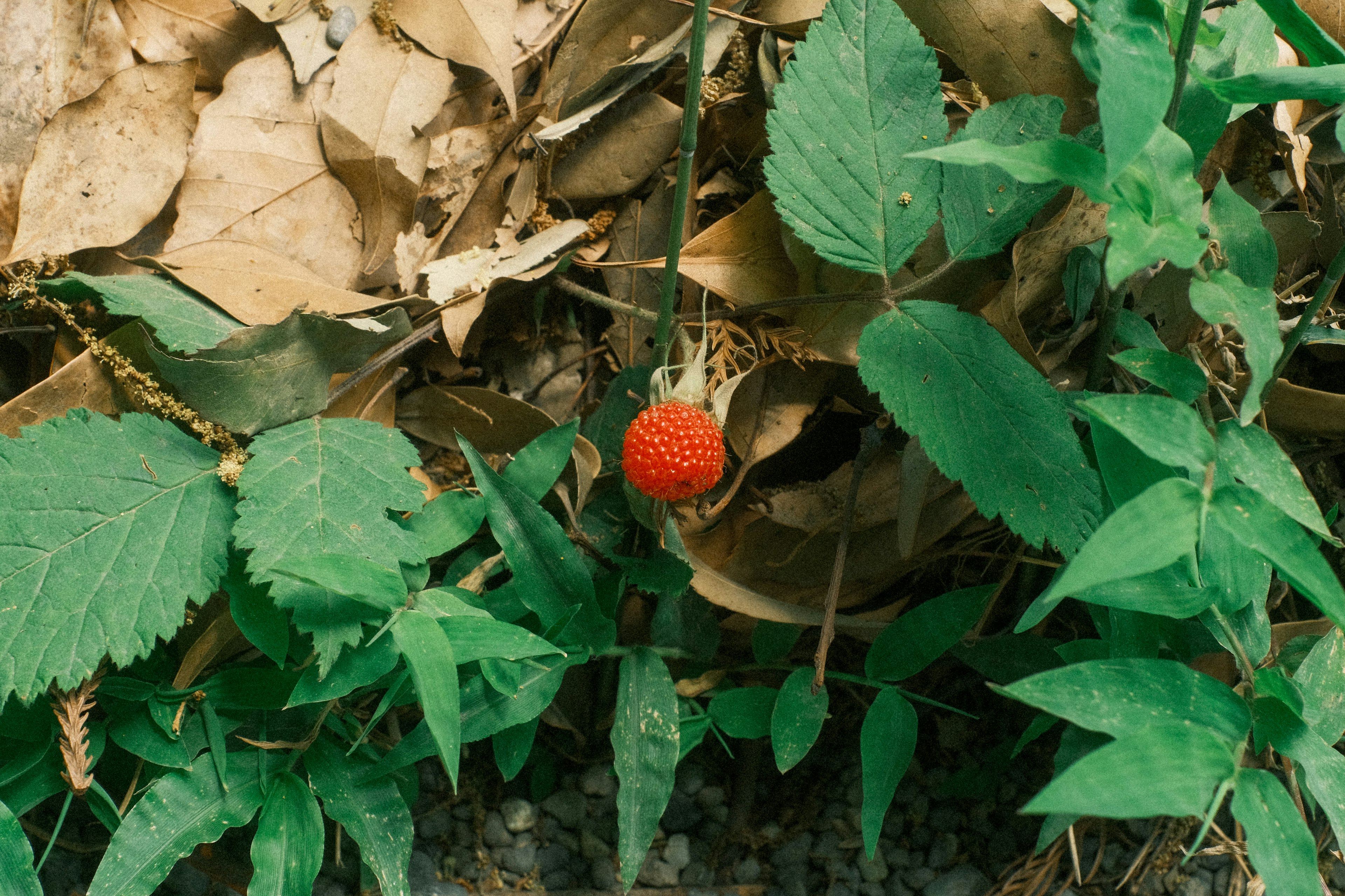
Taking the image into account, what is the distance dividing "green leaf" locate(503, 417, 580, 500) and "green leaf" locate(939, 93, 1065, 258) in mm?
430

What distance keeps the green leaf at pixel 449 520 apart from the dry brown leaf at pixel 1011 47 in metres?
0.69

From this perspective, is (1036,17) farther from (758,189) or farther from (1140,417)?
(1140,417)

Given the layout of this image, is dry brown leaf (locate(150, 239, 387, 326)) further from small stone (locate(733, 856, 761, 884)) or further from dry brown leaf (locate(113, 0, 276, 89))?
small stone (locate(733, 856, 761, 884))

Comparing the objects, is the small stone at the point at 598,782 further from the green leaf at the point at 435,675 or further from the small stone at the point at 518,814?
the green leaf at the point at 435,675

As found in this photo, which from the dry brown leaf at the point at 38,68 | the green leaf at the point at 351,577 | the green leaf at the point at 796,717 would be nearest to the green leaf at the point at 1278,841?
the green leaf at the point at 796,717

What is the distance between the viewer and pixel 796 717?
1.00 m

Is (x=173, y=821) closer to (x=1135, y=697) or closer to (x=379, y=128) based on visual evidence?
(x=379, y=128)

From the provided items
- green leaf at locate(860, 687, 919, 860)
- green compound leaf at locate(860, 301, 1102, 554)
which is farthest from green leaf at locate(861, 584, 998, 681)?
green compound leaf at locate(860, 301, 1102, 554)

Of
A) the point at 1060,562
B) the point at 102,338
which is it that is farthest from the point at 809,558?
the point at 102,338

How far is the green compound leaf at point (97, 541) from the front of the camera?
87 cm

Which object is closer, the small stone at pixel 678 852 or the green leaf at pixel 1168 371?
the green leaf at pixel 1168 371

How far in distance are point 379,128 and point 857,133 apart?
1.88ft

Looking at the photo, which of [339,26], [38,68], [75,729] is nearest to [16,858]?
[75,729]

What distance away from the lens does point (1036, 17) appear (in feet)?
3.14
